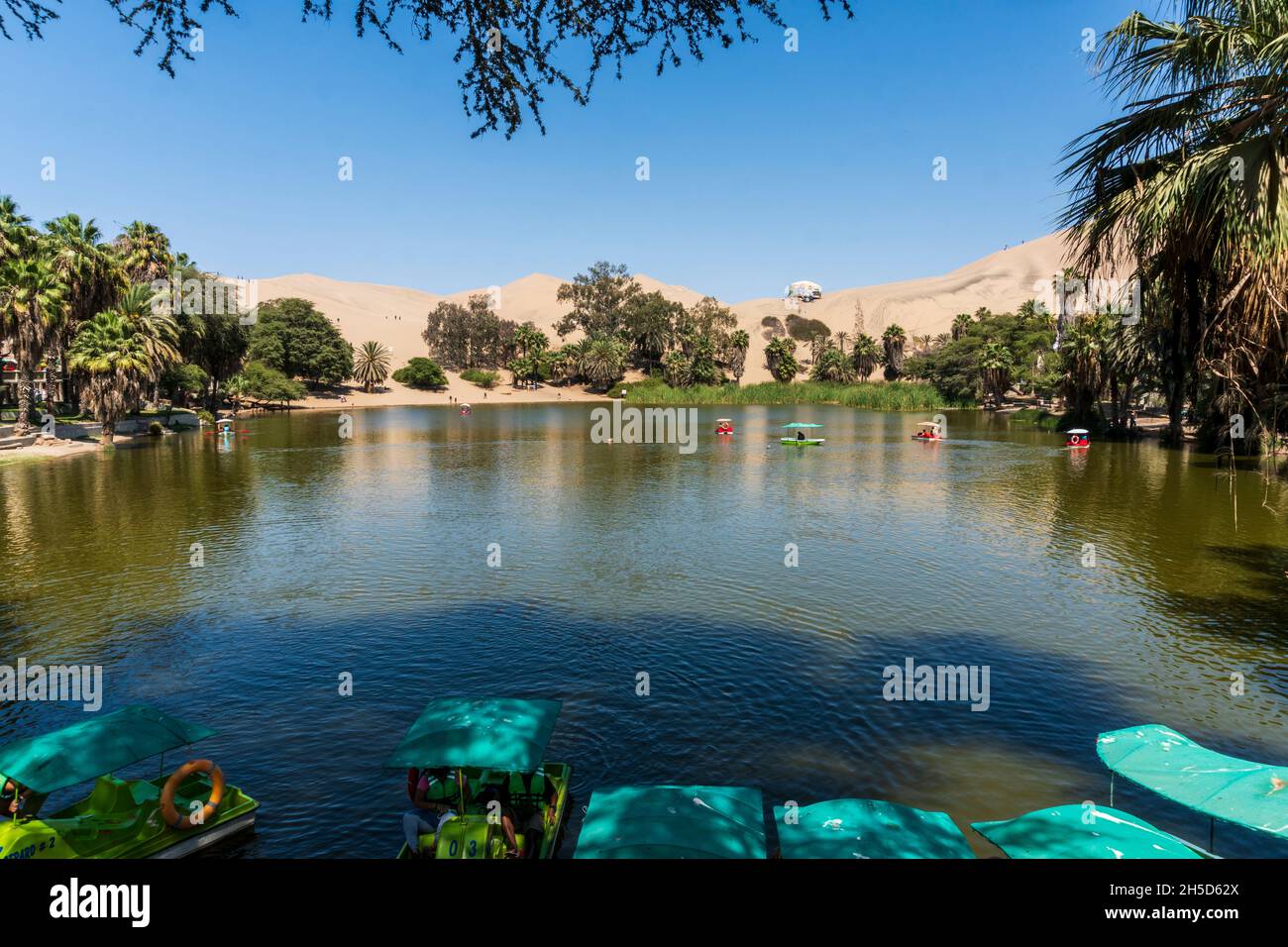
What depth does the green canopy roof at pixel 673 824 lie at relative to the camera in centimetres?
848

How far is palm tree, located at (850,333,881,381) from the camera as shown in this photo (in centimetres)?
16124

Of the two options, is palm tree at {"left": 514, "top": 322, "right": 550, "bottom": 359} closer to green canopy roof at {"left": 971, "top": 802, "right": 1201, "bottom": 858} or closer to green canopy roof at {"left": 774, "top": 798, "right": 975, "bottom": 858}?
green canopy roof at {"left": 774, "top": 798, "right": 975, "bottom": 858}

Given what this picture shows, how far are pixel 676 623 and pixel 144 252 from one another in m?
79.6

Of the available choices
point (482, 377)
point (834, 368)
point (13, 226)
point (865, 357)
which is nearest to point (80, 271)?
point (13, 226)

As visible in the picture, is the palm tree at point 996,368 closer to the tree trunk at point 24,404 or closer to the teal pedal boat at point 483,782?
the tree trunk at point 24,404

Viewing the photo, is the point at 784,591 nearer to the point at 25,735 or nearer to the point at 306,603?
the point at 306,603

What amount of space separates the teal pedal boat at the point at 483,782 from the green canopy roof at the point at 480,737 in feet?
0.04

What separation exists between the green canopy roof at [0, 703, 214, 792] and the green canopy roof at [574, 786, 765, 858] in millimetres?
6701

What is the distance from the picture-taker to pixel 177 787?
11141mm

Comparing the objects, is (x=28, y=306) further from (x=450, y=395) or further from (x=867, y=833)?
(x=450, y=395)

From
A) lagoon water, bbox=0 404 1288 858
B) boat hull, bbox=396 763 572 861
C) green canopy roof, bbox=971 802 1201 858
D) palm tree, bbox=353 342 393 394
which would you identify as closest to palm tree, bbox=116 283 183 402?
lagoon water, bbox=0 404 1288 858

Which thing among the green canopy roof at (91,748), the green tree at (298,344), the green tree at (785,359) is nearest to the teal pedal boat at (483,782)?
the green canopy roof at (91,748)
